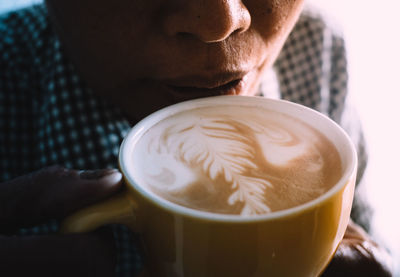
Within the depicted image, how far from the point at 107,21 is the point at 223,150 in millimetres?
222

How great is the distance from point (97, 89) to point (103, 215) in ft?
1.00

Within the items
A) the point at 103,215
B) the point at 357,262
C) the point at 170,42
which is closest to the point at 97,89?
the point at 170,42

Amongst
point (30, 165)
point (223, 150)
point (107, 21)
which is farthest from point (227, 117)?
point (30, 165)

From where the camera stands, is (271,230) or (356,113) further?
(356,113)

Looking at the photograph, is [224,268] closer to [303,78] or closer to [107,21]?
[107,21]

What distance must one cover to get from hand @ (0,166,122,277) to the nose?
0.19m

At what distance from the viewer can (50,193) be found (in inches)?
15.6

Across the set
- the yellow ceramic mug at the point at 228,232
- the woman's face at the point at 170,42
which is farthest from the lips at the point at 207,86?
the yellow ceramic mug at the point at 228,232

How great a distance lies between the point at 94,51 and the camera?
0.52 m

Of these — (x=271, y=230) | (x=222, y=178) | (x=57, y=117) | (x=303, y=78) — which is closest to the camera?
(x=271, y=230)

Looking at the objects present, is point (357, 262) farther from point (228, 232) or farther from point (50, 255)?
point (50, 255)

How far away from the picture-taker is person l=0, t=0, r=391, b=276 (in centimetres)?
38

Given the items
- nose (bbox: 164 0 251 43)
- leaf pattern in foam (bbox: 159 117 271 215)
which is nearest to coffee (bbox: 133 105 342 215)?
leaf pattern in foam (bbox: 159 117 271 215)

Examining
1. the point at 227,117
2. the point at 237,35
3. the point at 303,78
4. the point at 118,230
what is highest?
the point at 237,35
